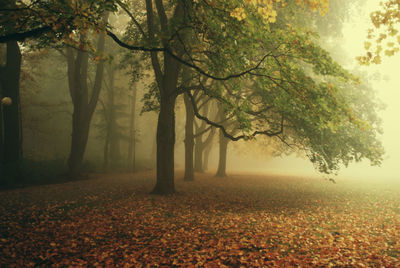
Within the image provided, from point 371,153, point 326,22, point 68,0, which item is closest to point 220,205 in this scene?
point 68,0

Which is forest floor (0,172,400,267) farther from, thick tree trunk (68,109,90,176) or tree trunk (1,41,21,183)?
thick tree trunk (68,109,90,176)

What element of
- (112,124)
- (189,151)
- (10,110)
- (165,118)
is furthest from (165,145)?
(112,124)

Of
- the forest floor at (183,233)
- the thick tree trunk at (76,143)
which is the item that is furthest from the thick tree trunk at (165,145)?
the thick tree trunk at (76,143)

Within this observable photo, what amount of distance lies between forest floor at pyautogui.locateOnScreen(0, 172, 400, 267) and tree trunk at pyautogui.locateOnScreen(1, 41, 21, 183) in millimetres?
3054

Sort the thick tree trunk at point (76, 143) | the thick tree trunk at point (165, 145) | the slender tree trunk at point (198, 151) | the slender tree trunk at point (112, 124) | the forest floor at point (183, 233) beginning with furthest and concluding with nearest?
the slender tree trunk at point (112, 124)
the slender tree trunk at point (198, 151)
the thick tree trunk at point (76, 143)
the thick tree trunk at point (165, 145)
the forest floor at point (183, 233)

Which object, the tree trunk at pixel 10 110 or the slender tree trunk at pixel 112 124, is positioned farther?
the slender tree trunk at pixel 112 124

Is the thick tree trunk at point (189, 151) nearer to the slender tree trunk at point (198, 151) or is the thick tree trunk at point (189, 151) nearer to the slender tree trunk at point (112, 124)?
the slender tree trunk at point (198, 151)

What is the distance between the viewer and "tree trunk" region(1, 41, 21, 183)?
13875 mm

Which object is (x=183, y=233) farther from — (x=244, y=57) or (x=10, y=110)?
(x=10, y=110)

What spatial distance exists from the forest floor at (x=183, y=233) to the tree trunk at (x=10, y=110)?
3.05 m

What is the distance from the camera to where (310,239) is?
6.99 metres

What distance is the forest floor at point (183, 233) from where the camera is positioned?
5.65 metres

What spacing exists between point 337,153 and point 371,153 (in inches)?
112

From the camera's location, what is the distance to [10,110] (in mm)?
13930
